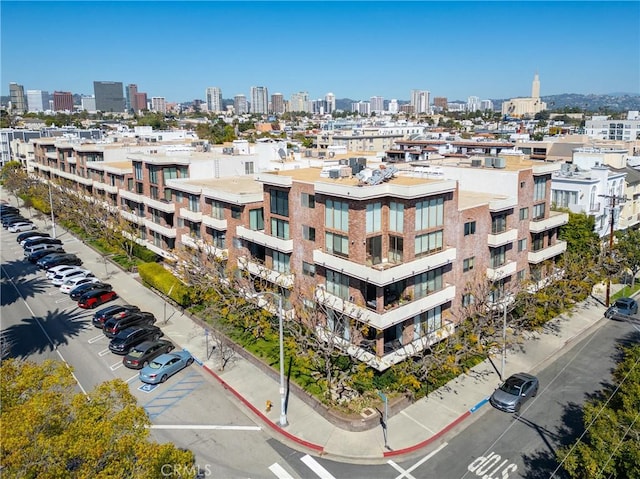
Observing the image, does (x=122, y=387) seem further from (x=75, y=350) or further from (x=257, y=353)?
(x=75, y=350)

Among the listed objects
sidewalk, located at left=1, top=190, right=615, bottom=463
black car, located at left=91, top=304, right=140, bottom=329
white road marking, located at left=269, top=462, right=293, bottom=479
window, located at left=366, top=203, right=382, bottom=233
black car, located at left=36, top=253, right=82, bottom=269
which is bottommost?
white road marking, located at left=269, top=462, right=293, bottom=479

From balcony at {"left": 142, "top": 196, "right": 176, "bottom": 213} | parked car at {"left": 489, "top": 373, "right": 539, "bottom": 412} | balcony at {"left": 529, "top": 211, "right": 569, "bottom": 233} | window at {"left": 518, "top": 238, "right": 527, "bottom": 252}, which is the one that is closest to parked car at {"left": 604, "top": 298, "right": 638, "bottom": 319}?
balcony at {"left": 529, "top": 211, "right": 569, "bottom": 233}

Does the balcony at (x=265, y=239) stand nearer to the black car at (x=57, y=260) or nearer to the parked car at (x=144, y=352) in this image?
the parked car at (x=144, y=352)

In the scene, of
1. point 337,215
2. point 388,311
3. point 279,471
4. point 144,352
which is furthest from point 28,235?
point 279,471

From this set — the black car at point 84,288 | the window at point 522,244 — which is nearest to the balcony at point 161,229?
the black car at point 84,288

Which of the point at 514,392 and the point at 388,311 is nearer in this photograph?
the point at 388,311

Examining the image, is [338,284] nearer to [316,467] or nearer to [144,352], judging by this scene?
[316,467]

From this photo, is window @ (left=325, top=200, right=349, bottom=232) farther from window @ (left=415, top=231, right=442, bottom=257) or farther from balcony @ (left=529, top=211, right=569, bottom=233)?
balcony @ (left=529, top=211, right=569, bottom=233)

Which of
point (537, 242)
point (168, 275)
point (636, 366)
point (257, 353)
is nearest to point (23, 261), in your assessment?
point (168, 275)
